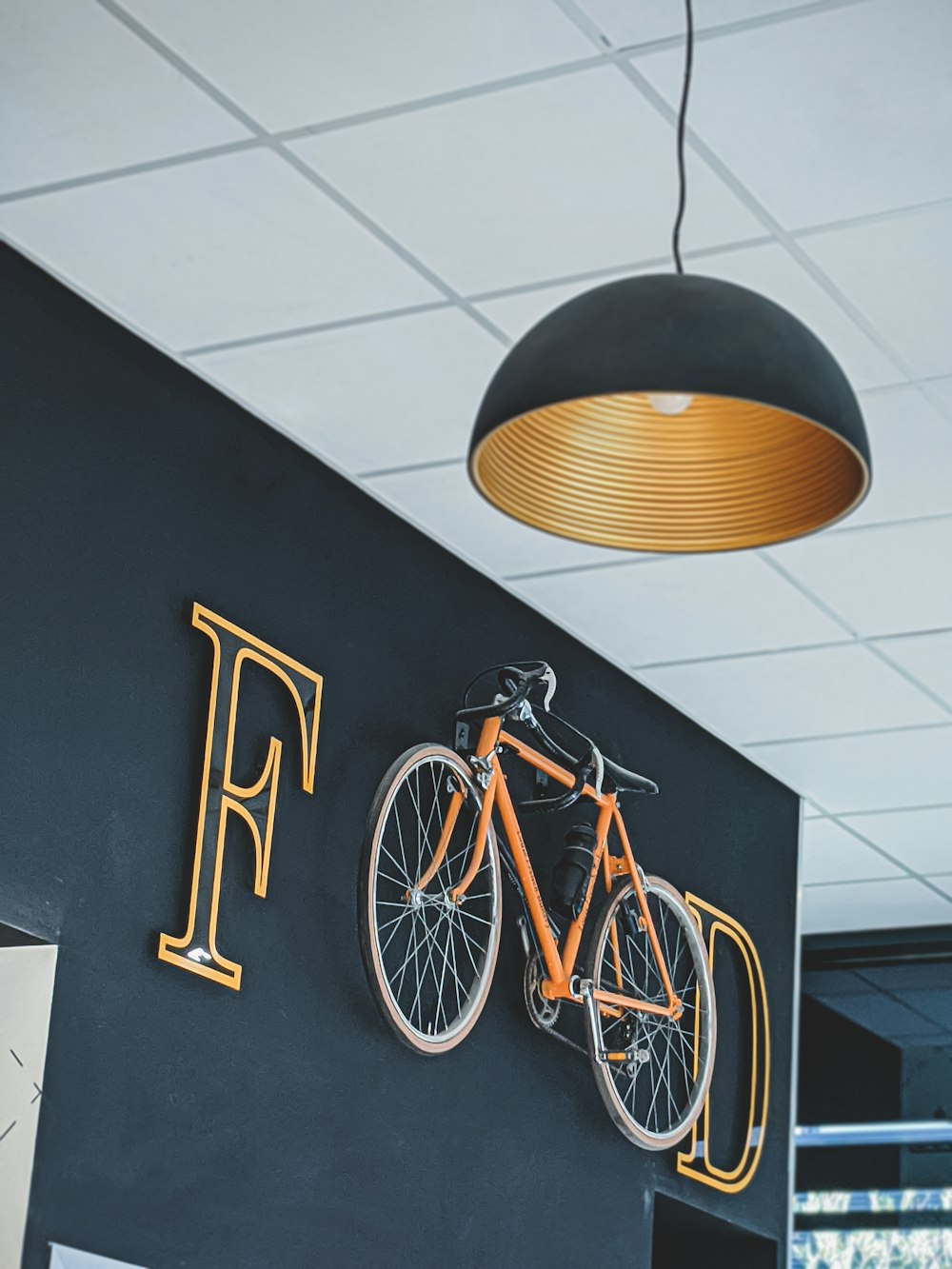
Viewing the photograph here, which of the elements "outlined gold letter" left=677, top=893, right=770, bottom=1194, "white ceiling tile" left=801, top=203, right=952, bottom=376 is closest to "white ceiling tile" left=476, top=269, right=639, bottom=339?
"white ceiling tile" left=801, top=203, right=952, bottom=376

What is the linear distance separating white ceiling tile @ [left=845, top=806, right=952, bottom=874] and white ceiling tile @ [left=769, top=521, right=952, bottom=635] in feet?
4.47

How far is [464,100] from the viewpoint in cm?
336

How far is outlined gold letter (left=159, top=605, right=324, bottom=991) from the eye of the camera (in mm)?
3912

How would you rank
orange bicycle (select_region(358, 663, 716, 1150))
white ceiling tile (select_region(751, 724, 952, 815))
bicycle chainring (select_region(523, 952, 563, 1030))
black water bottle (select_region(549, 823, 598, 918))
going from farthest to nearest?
white ceiling tile (select_region(751, 724, 952, 815))
black water bottle (select_region(549, 823, 598, 918))
bicycle chainring (select_region(523, 952, 563, 1030))
orange bicycle (select_region(358, 663, 716, 1150))

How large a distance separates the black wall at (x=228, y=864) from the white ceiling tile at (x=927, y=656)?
100 centimetres

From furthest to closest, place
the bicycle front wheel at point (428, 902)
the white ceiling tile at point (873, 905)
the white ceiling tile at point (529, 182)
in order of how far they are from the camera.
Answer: the white ceiling tile at point (873, 905) < the bicycle front wheel at point (428, 902) < the white ceiling tile at point (529, 182)

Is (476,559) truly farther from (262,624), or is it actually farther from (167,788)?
(167,788)

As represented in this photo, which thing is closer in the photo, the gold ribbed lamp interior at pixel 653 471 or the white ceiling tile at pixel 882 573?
the gold ribbed lamp interior at pixel 653 471

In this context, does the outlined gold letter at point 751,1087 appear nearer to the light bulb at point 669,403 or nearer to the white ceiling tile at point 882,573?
the white ceiling tile at point 882,573

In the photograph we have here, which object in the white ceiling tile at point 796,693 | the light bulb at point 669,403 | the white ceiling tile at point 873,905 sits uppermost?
the white ceiling tile at point 796,693

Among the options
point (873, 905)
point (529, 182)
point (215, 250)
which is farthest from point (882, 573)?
point (873, 905)

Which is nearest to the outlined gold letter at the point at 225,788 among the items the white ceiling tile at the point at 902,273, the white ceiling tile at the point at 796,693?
the white ceiling tile at the point at 902,273

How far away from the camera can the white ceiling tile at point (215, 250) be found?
364 centimetres

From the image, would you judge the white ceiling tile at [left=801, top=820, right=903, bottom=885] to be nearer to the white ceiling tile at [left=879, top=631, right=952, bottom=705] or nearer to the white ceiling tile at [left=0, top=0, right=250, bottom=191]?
the white ceiling tile at [left=879, top=631, right=952, bottom=705]
